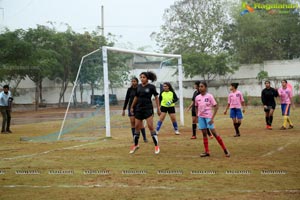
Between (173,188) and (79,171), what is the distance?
2.51 meters

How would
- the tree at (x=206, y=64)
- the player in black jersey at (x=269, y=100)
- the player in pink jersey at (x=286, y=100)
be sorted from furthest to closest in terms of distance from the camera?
the tree at (x=206, y=64), the player in black jersey at (x=269, y=100), the player in pink jersey at (x=286, y=100)

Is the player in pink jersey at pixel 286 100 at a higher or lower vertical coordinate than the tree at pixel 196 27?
lower

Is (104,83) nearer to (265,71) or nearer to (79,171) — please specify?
(79,171)

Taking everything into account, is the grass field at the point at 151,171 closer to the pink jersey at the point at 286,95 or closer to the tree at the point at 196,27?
the pink jersey at the point at 286,95

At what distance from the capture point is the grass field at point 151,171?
7051 millimetres

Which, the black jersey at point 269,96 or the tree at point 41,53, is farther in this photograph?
the tree at point 41,53

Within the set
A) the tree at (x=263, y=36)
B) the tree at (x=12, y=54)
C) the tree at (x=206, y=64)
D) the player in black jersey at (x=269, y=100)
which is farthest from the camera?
the tree at (x=263, y=36)

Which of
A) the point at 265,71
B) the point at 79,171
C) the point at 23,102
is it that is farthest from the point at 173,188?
the point at 23,102

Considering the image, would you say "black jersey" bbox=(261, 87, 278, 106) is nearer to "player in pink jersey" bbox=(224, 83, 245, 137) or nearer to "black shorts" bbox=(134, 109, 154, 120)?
"player in pink jersey" bbox=(224, 83, 245, 137)

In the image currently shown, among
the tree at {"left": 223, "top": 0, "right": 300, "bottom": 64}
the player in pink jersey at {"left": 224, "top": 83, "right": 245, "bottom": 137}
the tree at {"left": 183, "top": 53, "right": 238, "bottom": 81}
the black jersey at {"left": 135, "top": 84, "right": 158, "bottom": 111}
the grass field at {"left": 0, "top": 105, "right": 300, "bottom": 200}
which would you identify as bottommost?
the grass field at {"left": 0, "top": 105, "right": 300, "bottom": 200}

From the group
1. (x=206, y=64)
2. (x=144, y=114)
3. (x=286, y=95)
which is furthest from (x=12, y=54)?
(x=144, y=114)

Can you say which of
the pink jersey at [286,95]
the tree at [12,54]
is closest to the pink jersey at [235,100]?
the pink jersey at [286,95]

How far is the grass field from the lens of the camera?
7.05m

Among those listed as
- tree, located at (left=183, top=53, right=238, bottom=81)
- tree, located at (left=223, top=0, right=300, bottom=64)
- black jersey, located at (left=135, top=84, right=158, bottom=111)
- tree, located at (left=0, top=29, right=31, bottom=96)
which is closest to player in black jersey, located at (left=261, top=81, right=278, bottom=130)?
black jersey, located at (left=135, top=84, right=158, bottom=111)
